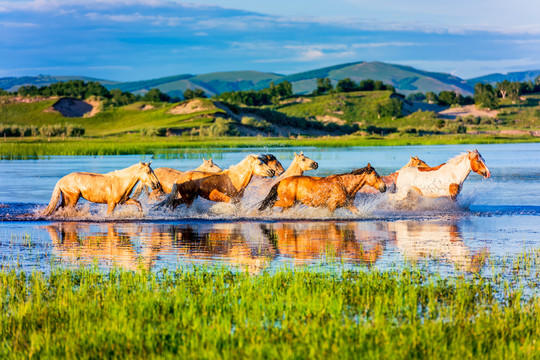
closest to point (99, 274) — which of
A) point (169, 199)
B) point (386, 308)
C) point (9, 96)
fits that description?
point (386, 308)

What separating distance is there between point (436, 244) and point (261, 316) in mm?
6669

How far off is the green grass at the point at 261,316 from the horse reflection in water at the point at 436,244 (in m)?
1.63

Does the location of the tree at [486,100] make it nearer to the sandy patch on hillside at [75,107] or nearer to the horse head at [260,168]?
the sandy patch on hillside at [75,107]

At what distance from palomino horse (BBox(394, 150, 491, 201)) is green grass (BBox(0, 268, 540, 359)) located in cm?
940

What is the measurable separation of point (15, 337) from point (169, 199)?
1201 centimetres

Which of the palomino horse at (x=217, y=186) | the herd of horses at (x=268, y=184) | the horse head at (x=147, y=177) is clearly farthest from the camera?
the palomino horse at (x=217, y=186)

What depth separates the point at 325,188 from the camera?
744 inches

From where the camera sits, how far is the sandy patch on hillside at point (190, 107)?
11400cm

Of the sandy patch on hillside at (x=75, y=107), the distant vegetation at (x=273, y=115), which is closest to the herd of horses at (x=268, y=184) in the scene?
the distant vegetation at (x=273, y=115)

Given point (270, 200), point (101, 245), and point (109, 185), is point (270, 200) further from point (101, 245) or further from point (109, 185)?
point (101, 245)

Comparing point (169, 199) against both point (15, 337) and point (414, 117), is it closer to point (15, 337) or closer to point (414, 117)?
point (15, 337)

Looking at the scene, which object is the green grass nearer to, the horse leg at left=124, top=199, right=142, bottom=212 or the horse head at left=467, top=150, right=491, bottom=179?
the horse leg at left=124, top=199, right=142, bottom=212

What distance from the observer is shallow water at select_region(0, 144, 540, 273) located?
13.1m

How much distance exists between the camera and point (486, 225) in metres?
18.0
